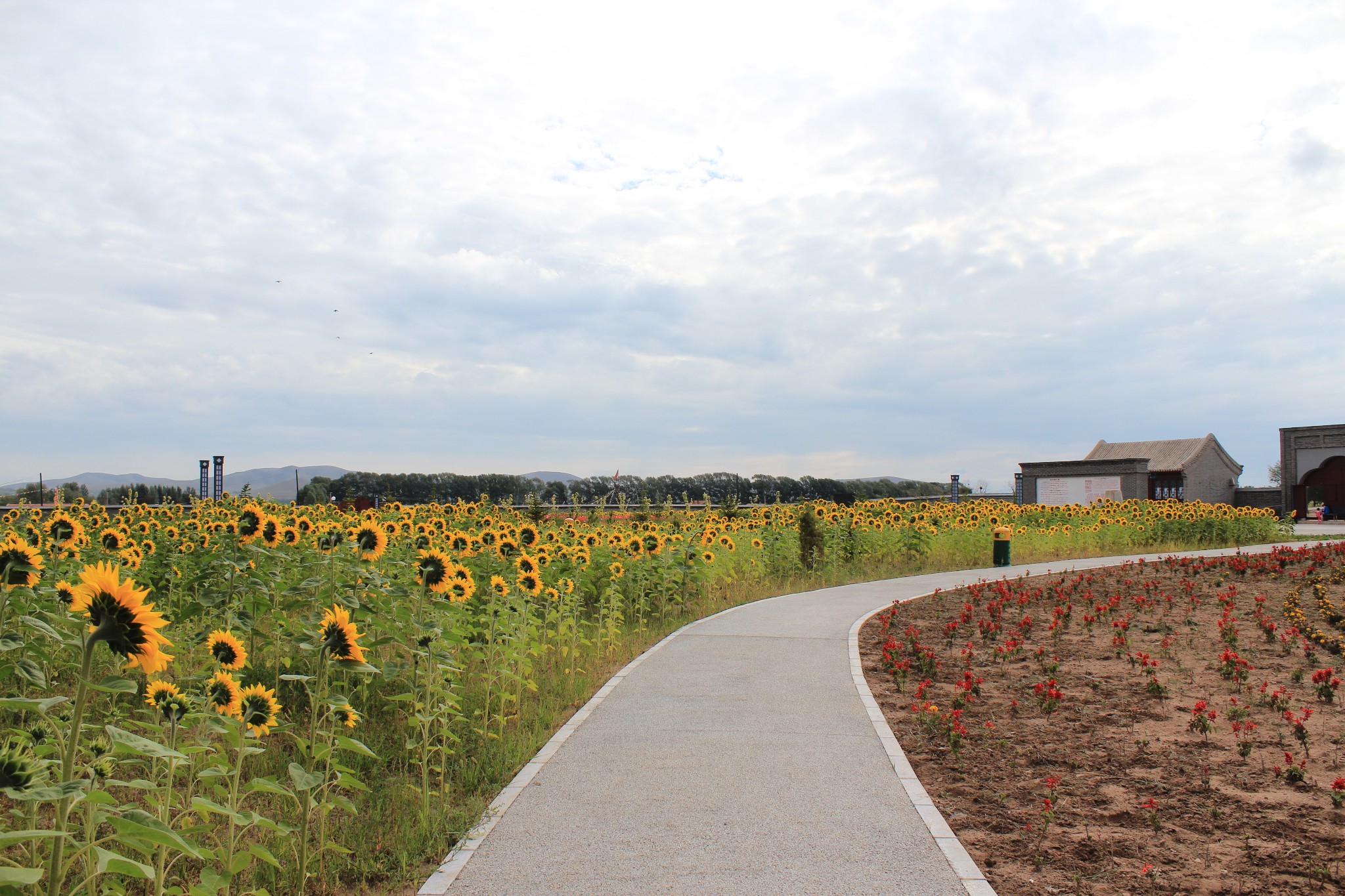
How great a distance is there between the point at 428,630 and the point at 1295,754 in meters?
6.20

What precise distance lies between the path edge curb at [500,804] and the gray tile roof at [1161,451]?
130 feet

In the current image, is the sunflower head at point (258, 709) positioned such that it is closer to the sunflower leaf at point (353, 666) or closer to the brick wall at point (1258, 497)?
the sunflower leaf at point (353, 666)

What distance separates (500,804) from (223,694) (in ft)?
6.44

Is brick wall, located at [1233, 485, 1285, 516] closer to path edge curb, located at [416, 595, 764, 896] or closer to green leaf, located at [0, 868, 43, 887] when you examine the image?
path edge curb, located at [416, 595, 764, 896]

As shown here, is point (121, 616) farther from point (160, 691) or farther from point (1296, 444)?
point (1296, 444)

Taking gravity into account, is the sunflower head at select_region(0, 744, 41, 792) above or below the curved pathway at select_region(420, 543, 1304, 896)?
above

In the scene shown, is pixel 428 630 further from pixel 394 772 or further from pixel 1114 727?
pixel 1114 727

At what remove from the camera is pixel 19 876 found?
6.74ft

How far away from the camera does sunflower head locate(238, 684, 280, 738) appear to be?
379 cm

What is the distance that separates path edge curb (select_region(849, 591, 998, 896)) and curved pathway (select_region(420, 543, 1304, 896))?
12 millimetres

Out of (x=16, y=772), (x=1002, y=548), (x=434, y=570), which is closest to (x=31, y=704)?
(x=16, y=772)

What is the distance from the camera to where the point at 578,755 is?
5.96 metres

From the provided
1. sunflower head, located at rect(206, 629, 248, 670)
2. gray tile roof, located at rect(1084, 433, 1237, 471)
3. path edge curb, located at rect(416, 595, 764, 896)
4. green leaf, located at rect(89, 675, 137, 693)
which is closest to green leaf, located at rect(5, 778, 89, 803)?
green leaf, located at rect(89, 675, 137, 693)

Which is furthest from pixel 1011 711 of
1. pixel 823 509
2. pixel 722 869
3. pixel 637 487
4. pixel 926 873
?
pixel 637 487
